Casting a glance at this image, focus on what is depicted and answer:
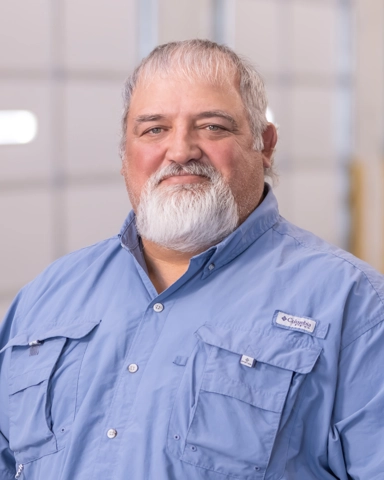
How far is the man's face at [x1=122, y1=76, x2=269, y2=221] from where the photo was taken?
1635 mm

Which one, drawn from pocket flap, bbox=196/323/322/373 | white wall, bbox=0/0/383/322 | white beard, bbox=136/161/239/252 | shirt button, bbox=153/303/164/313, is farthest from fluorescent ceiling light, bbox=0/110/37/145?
pocket flap, bbox=196/323/322/373

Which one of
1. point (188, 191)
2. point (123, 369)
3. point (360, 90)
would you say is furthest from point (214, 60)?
point (360, 90)

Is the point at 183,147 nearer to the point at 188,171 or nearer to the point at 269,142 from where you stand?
the point at 188,171

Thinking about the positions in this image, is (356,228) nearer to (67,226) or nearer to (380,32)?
(380,32)

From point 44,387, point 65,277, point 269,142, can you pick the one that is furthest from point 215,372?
point 269,142

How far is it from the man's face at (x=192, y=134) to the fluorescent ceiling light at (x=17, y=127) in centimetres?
183

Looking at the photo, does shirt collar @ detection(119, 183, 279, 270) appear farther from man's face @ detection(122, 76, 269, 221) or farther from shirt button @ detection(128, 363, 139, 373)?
shirt button @ detection(128, 363, 139, 373)

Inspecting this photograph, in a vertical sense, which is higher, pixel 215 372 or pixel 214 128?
pixel 214 128

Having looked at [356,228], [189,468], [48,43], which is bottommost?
[356,228]

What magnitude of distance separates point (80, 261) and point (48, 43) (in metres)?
1.99

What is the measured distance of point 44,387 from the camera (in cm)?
160

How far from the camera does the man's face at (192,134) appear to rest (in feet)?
5.36

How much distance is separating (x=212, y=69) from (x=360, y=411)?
0.81 meters

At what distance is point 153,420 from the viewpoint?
1.45 metres
